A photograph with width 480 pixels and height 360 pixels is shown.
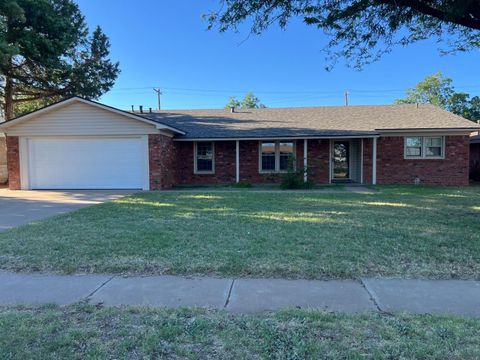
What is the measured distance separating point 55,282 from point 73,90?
1889 centimetres

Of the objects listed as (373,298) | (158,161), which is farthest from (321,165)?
(373,298)

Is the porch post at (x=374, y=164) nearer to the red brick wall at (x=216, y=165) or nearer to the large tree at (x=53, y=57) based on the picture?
the red brick wall at (x=216, y=165)

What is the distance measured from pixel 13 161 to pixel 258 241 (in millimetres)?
13972

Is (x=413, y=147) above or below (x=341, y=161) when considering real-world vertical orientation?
above

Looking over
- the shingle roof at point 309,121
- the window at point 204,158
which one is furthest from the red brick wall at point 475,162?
the window at point 204,158

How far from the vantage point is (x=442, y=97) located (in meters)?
39.6

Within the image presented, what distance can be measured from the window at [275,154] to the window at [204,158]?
2.43 metres

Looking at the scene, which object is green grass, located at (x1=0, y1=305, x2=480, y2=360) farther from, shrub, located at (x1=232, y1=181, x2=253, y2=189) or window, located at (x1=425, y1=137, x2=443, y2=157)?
window, located at (x1=425, y1=137, x2=443, y2=157)

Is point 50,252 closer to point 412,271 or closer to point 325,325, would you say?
point 325,325

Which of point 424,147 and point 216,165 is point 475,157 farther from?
point 216,165

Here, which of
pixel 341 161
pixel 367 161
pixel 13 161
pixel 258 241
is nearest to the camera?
pixel 258 241

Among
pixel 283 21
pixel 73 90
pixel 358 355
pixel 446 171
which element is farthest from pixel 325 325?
pixel 73 90

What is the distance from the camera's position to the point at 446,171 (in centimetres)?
1623

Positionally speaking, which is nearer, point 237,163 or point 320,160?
point 237,163
